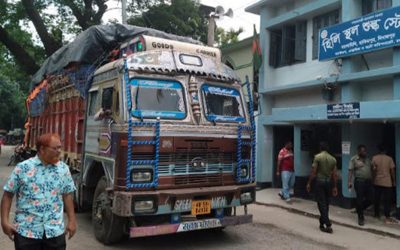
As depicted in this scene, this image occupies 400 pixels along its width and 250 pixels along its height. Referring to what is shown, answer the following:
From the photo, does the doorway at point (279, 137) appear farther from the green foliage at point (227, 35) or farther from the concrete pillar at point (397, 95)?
the green foliage at point (227, 35)

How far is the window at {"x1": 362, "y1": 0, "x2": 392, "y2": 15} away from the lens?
32.9 ft

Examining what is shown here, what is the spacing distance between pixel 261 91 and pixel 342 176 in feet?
14.1

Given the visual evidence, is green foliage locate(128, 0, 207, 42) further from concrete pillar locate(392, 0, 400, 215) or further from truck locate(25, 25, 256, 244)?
truck locate(25, 25, 256, 244)

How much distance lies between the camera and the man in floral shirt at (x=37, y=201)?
369 centimetres

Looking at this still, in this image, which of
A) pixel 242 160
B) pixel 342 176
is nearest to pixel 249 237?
pixel 242 160

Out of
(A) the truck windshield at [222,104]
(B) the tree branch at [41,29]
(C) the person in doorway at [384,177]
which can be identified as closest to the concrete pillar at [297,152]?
(C) the person in doorway at [384,177]

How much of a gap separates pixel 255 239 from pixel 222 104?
2224mm

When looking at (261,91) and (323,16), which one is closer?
(323,16)

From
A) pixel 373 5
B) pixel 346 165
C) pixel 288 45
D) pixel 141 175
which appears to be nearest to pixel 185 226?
pixel 141 175

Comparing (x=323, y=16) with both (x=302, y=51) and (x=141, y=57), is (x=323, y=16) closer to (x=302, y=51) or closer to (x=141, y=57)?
(x=302, y=51)

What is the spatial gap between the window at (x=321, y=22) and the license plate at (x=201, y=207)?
23.1 ft

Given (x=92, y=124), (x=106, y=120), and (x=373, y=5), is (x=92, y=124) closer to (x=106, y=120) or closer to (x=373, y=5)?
(x=106, y=120)

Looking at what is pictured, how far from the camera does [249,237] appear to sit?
7254mm

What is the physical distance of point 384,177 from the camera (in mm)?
8797
